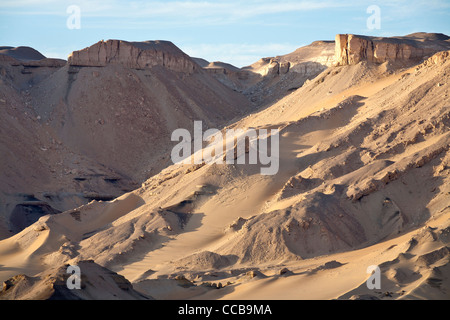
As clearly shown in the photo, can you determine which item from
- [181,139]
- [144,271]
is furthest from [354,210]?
[181,139]

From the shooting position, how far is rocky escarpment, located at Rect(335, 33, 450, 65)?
38.9m

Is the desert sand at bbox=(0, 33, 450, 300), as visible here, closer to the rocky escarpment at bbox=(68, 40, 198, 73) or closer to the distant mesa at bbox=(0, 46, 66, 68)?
the rocky escarpment at bbox=(68, 40, 198, 73)

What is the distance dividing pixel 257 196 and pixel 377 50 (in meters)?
14.3

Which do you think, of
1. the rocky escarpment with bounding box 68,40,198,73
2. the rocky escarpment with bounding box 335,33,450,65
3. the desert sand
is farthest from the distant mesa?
the rocky escarpment with bounding box 335,33,450,65

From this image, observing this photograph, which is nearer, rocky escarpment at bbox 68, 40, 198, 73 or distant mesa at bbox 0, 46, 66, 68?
rocky escarpment at bbox 68, 40, 198, 73

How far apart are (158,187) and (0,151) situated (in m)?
12.6

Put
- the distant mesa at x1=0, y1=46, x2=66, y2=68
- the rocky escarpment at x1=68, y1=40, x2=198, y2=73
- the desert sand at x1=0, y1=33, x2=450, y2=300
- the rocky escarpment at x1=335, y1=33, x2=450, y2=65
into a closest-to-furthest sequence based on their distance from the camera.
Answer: the desert sand at x1=0, y1=33, x2=450, y2=300, the rocky escarpment at x1=335, y1=33, x2=450, y2=65, the rocky escarpment at x1=68, y1=40, x2=198, y2=73, the distant mesa at x1=0, y1=46, x2=66, y2=68

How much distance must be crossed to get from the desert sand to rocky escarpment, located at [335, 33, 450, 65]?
0.09 meters

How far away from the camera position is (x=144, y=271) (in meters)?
24.1

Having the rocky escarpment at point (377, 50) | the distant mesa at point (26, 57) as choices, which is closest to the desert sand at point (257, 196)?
the rocky escarpment at point (377, 50)

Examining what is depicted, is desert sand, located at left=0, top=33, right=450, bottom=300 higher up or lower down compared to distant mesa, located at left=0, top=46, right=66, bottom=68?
lower down

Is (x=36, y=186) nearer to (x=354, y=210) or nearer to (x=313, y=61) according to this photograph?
(x=354, y=210)

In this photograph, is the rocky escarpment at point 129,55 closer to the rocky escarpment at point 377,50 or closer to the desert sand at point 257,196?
the desert sand at point 257,196

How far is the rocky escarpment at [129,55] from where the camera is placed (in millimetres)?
52281
